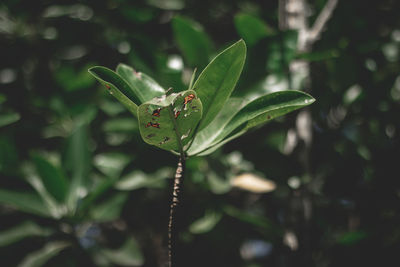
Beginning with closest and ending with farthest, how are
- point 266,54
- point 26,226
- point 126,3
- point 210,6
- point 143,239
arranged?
point 266,54
point 26,226
point 126,3
point 143,239
point 210,6

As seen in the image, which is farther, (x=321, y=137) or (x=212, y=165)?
(x=321, y=137)

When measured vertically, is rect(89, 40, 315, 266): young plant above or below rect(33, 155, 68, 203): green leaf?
above

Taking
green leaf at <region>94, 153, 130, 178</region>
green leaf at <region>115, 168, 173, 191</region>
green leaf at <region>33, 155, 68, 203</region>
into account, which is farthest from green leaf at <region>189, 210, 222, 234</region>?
green leaf at <region>33, 155, 68, 203</region>

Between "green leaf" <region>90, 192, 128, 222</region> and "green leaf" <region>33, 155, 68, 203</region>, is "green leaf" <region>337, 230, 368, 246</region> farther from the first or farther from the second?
"green leaf" <region>33, 155, 68, 203</region>

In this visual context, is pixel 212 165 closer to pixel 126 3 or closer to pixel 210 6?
pixel 126 3

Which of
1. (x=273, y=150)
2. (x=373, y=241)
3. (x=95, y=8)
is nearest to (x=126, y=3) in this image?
(x=95, y=8)

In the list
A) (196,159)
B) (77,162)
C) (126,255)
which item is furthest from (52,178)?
(196,159)

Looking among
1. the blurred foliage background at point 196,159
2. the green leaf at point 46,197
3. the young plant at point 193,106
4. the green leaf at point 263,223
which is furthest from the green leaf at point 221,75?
the green leaf at point 46,197

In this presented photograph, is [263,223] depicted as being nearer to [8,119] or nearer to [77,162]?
[77,162]
